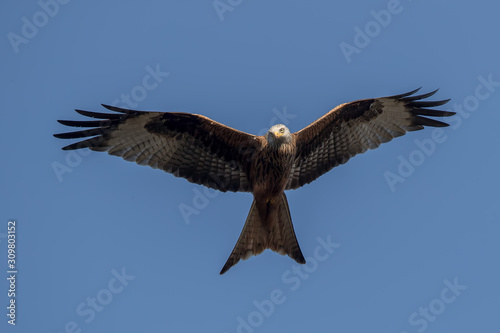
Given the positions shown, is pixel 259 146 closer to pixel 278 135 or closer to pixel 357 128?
pixel 278 135

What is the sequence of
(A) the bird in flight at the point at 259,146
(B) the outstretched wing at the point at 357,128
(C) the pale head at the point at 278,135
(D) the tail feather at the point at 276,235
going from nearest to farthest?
(C) the pale head at the point at 278,135, (A) the bird in flight at the point at 259,146, (D) the tail feather at the point at 276,235, (B) the outstretched wing at the point at 357,128

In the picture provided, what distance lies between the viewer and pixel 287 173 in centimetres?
1284

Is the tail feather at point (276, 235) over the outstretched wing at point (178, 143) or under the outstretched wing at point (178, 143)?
under

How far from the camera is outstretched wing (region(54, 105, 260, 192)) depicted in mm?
12984

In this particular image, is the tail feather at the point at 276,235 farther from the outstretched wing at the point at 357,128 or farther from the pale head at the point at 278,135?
the pale head at the point at 278,135

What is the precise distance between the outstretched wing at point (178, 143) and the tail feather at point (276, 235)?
0.69m

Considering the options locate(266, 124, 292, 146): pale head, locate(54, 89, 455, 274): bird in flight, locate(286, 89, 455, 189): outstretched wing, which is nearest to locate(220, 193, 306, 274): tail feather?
locate(54, 89, 455, 274): bird in flight

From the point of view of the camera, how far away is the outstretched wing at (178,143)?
12984mm

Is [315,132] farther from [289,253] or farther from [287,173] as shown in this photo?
[289,253]

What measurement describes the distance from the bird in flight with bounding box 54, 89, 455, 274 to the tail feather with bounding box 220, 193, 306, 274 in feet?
0.05

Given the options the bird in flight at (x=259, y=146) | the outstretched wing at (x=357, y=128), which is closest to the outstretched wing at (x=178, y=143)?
the bird in flight at (x=259, y=146)

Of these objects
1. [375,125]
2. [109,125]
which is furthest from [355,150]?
[109,125]

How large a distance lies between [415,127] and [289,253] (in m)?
2.80

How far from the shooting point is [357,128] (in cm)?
1352
